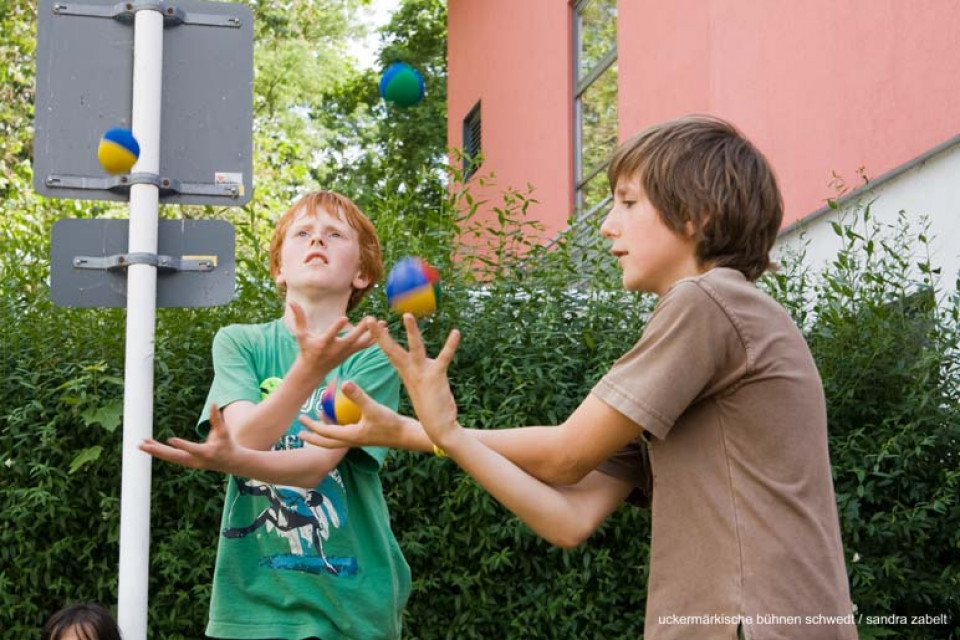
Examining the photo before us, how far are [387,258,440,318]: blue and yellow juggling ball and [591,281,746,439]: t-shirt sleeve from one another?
0.97 meters

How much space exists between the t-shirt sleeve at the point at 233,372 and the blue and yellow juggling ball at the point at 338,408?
208 mm

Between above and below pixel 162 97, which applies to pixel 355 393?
below

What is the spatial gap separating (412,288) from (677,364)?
1083 millimetres

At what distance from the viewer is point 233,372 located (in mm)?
2857

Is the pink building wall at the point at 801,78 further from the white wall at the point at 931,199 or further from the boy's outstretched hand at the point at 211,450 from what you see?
the boy's outstretched hand at the point at 211,450

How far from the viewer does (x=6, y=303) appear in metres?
4.96

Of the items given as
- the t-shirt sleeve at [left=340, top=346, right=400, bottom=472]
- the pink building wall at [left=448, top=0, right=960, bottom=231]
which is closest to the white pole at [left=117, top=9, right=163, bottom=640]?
the t-shirt sleeve at [left=340, top=346, right=400, bottom=472]

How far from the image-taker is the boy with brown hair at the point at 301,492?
2611mm

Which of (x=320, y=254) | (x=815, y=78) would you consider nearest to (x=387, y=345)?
(x=320, y=254)

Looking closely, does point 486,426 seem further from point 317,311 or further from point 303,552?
point 303,552

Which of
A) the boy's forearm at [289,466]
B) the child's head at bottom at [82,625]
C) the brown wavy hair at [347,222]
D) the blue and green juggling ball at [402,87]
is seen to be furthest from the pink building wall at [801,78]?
the child's head at bottom at [82,625]

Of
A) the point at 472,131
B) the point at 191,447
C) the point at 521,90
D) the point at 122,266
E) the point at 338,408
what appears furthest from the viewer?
the point at 472,131

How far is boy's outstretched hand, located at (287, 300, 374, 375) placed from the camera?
7.74ft

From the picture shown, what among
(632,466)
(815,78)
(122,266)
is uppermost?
(815,78)
